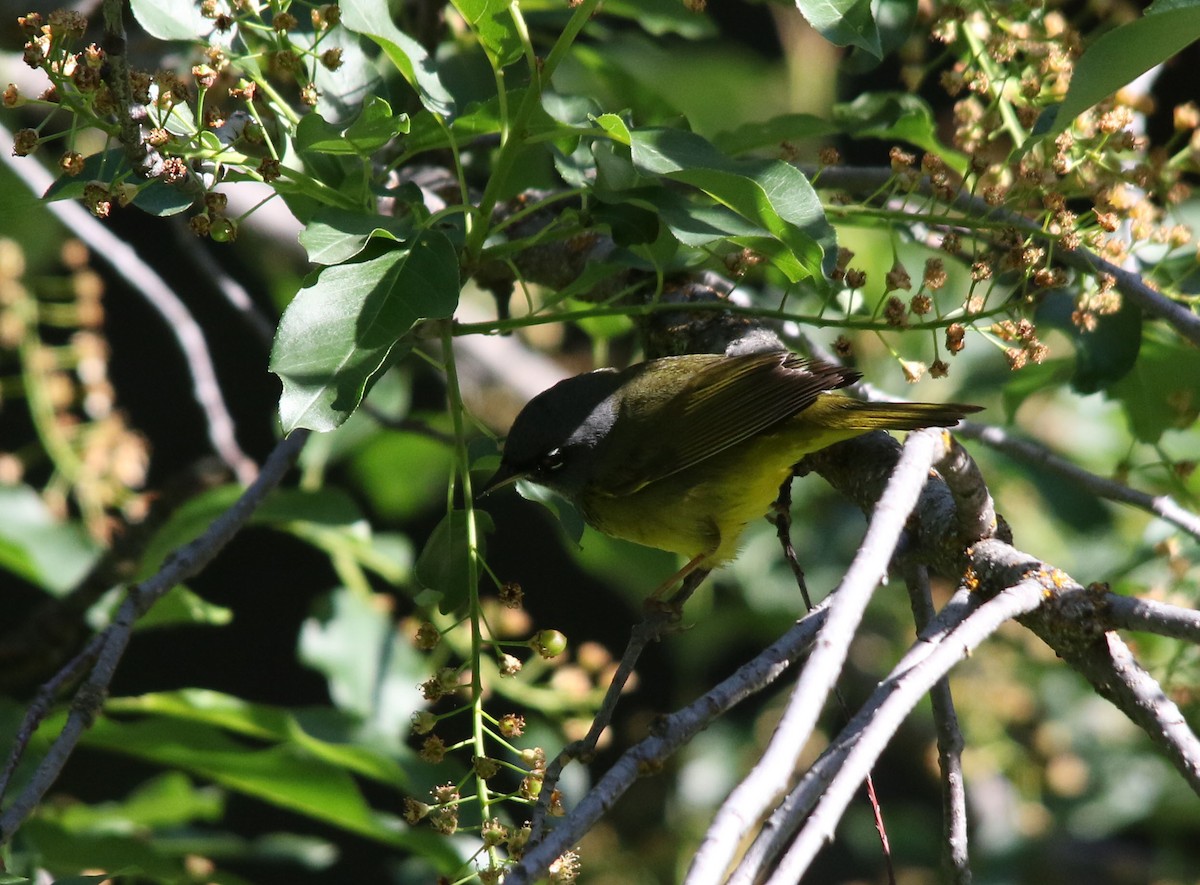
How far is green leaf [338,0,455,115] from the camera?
1.82m

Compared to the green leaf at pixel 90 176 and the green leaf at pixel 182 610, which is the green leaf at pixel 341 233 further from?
the green leaf at pixel 182 610

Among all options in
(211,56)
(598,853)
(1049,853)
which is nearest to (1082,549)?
(1049,853)

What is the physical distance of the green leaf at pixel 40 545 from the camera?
2.91 m

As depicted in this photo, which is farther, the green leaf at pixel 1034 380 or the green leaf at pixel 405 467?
the green leaf at pixel 405 467

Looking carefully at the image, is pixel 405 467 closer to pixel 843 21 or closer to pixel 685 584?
pixel 685 584

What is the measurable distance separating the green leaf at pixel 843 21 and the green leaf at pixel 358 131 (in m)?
0.57

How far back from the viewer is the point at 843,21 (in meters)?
1.69

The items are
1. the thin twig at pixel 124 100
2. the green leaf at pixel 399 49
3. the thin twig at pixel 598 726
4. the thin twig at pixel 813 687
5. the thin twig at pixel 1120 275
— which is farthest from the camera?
the thin twig at pixel 1120 275

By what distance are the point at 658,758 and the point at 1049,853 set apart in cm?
332

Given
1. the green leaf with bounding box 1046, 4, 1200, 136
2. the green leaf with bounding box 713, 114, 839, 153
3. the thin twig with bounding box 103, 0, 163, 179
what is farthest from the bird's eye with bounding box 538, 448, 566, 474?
the green leaf with bounding box 1046, 4, 1200, 136

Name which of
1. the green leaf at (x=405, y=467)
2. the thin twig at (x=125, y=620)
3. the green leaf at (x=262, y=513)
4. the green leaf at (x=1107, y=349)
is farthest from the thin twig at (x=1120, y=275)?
the green leaf at (x=405, y=467)

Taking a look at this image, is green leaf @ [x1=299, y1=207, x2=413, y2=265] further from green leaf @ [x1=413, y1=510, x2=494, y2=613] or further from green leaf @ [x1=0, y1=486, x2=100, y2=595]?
green leaf @ [x1=0, y1=486, x2=100, y2=595]

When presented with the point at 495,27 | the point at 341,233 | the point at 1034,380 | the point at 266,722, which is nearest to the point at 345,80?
the point at 495,27

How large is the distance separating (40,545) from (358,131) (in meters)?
1.77
